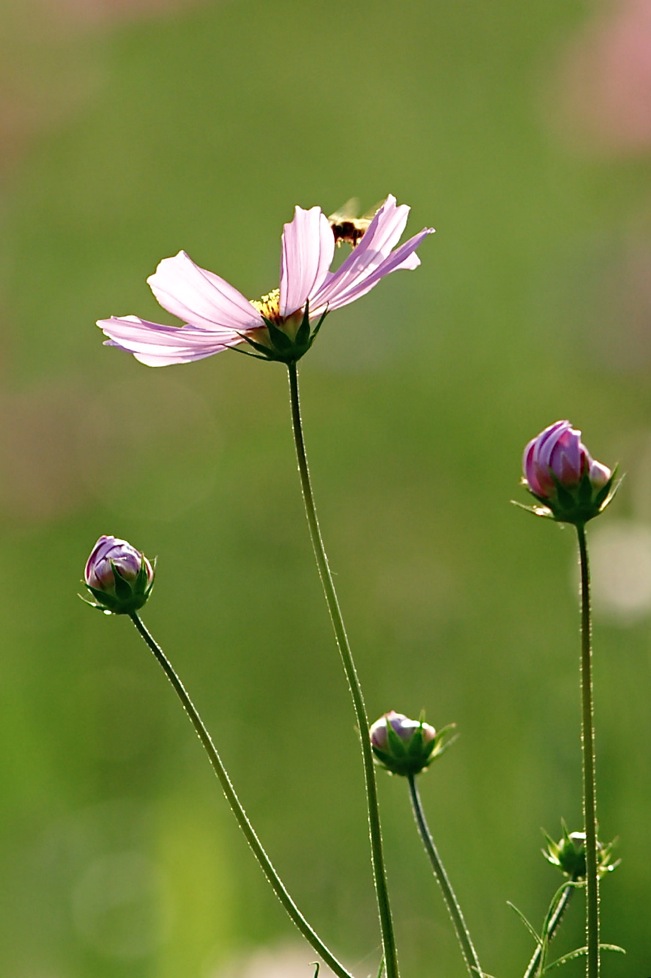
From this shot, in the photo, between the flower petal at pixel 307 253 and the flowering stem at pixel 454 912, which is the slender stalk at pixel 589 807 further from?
the flower petal at pixel 307 253

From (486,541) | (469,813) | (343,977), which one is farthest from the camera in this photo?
(486,541)

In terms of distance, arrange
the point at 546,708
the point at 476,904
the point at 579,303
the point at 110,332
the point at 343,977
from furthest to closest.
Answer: the point at 579,303
the point at 546,708
the point at 476,904
the point at 110,332
the point at 343,977

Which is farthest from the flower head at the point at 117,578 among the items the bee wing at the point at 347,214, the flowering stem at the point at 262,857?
the bee wing at the point at 347,214

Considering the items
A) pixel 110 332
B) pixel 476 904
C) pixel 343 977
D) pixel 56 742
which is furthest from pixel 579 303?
pixel 343 977

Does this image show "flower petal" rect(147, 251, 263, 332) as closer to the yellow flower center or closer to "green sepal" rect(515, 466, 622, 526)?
the yellow flower center

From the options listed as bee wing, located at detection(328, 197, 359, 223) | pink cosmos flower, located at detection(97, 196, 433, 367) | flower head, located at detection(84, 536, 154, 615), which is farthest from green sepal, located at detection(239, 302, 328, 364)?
bee wing, located at detection(328, 197, 359, 223)

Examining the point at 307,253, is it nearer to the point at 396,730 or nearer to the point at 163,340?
the point at 163,340

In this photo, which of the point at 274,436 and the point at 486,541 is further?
the point at 274,436

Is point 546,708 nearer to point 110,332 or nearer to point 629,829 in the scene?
point 629,829
